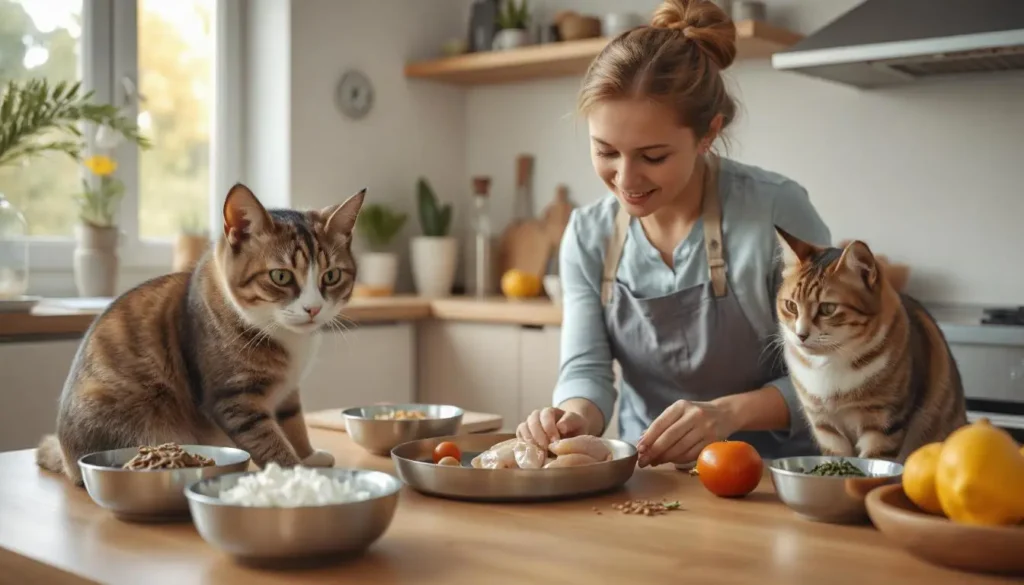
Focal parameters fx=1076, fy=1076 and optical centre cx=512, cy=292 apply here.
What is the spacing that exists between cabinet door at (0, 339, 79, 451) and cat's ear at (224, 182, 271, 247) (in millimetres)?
1528

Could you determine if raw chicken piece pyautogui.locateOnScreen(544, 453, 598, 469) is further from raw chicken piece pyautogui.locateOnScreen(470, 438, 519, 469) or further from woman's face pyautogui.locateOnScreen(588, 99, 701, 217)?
woman's face pyautogui.locateOnScreen(588, 99, 701, 217)

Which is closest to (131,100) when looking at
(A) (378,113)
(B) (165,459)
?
(A) (378,113)

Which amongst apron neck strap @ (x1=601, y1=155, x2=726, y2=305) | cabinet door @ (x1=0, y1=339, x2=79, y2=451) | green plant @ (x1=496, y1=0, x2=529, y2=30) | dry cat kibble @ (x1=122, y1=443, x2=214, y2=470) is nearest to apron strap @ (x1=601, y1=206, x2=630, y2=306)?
apron neck strap @ (x1=601, y1=155, x2=726, y2=305)

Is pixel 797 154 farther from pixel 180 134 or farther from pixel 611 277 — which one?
pixel 180 134

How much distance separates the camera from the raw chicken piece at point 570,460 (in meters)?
1.32

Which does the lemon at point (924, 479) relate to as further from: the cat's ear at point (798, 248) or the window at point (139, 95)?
the window at point (139, 95)

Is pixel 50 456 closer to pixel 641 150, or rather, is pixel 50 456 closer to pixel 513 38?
pixel 641 150

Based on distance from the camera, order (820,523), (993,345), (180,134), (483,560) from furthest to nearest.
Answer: (180,134)
(993,345)
(820,523)
(483,560)

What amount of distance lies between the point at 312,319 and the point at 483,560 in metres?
0.53

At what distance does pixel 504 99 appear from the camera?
4.32 metres

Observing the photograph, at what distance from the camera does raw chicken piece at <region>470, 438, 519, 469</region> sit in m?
1.33

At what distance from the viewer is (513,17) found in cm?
398

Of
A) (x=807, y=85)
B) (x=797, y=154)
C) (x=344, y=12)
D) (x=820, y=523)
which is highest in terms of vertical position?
(x=344, y=12)

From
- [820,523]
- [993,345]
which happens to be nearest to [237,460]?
[820,523]
